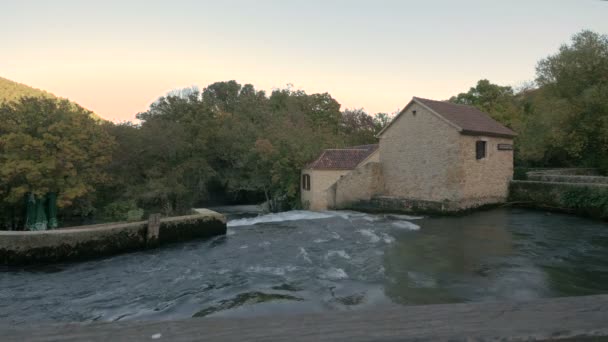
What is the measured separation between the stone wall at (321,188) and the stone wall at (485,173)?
7980 millimetres

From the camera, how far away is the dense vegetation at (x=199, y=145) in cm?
1647

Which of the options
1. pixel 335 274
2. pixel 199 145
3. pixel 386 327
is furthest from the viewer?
pixel 199 145

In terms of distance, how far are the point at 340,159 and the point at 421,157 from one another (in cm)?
642

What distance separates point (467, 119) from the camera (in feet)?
69.0

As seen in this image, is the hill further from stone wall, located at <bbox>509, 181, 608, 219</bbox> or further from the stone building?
stone wall, located at <bbox>509, 181, 608, 219</bbox>

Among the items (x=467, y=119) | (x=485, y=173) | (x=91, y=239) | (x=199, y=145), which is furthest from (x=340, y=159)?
(x=91, y=239)

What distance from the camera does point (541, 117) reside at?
976 inches

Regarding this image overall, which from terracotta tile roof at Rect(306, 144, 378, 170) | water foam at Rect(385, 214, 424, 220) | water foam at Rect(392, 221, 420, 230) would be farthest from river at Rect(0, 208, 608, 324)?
terracotta tile roof at Rect(306, 144, 378, 170)

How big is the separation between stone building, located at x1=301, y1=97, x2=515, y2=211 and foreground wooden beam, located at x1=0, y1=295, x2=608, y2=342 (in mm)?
18713

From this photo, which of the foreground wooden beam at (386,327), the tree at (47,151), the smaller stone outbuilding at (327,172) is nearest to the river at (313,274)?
the foreground wooden beam at (386,327)

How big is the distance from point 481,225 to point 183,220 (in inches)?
498

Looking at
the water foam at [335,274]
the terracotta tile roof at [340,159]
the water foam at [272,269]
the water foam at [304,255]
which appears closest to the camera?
the water foam at [335,274]

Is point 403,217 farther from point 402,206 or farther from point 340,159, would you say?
point 340,159

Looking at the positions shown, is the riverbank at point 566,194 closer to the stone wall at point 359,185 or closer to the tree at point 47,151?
the stone wall at point 359,185
